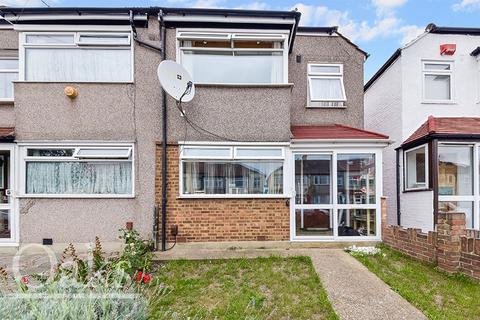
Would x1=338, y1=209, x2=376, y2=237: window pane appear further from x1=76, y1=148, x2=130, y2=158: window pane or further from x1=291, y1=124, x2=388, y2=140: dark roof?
x1=76, y1=148, x2=130, y2=158: window pane

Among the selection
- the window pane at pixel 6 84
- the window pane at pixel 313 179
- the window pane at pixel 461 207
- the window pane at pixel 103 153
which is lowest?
the window pane at pixel 461 207

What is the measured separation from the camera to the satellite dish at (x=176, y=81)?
6.14 meters

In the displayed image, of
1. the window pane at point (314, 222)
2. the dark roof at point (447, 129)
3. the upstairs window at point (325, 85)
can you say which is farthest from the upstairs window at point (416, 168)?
the window pane at point (314, 222)

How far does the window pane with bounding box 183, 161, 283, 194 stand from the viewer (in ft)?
22.8

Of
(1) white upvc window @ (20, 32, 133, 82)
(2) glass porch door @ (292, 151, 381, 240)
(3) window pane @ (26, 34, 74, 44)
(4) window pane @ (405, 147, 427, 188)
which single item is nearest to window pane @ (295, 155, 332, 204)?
(2) glass porch door @ (292, 151, 381, 240)

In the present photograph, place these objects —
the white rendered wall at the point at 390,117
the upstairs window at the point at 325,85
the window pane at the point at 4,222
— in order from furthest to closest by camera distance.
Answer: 1. the white rendered wall at the point at 390,117
2. the upstairs window at the point at 325,85
3. the window pane at the point at 4,222

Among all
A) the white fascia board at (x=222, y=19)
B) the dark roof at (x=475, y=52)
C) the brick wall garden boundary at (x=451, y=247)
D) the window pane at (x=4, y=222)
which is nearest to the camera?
the brick wall garden boundary at (x=451, y=247)

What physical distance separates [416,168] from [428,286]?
4305 mm

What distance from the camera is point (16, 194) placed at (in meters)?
6.63

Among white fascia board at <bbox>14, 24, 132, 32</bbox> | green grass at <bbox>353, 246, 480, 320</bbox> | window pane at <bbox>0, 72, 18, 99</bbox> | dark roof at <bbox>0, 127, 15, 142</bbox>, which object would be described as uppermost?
white fascia board at <bbox>14, 24, 132, 32</bbox>

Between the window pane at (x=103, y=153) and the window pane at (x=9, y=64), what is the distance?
3.53 m

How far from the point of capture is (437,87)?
8984 mm

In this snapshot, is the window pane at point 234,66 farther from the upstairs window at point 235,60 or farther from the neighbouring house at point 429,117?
the neighbouring house at point 429,117

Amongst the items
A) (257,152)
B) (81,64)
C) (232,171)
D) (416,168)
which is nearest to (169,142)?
(232,171)
